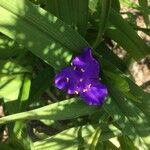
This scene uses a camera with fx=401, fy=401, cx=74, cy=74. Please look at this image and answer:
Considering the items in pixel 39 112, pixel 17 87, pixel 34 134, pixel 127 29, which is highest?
pixel 127 29

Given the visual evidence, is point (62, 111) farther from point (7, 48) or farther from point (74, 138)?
point (7, 48)

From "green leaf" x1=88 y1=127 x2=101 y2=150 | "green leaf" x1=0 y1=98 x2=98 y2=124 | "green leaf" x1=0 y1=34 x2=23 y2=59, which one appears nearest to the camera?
"green leaf" x1=0 y1=98 x2=98 y2=124

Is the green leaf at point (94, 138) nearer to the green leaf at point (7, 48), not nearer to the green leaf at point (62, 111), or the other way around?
the green leaf at point (62, 111)

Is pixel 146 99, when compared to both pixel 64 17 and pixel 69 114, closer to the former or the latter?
pixel 69 114

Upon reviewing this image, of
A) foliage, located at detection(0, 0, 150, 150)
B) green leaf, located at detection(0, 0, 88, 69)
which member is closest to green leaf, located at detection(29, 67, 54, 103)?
foliage, located at detection(0, 0, 150, 150)

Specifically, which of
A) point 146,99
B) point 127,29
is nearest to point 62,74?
point 146,99

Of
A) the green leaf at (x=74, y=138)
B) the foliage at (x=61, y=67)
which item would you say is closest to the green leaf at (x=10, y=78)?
the foliage at (x=61, y=67)

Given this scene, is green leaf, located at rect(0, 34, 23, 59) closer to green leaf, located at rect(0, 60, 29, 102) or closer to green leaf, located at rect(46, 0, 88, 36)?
green leaf, located at rect(0, 60, 29, 102)
